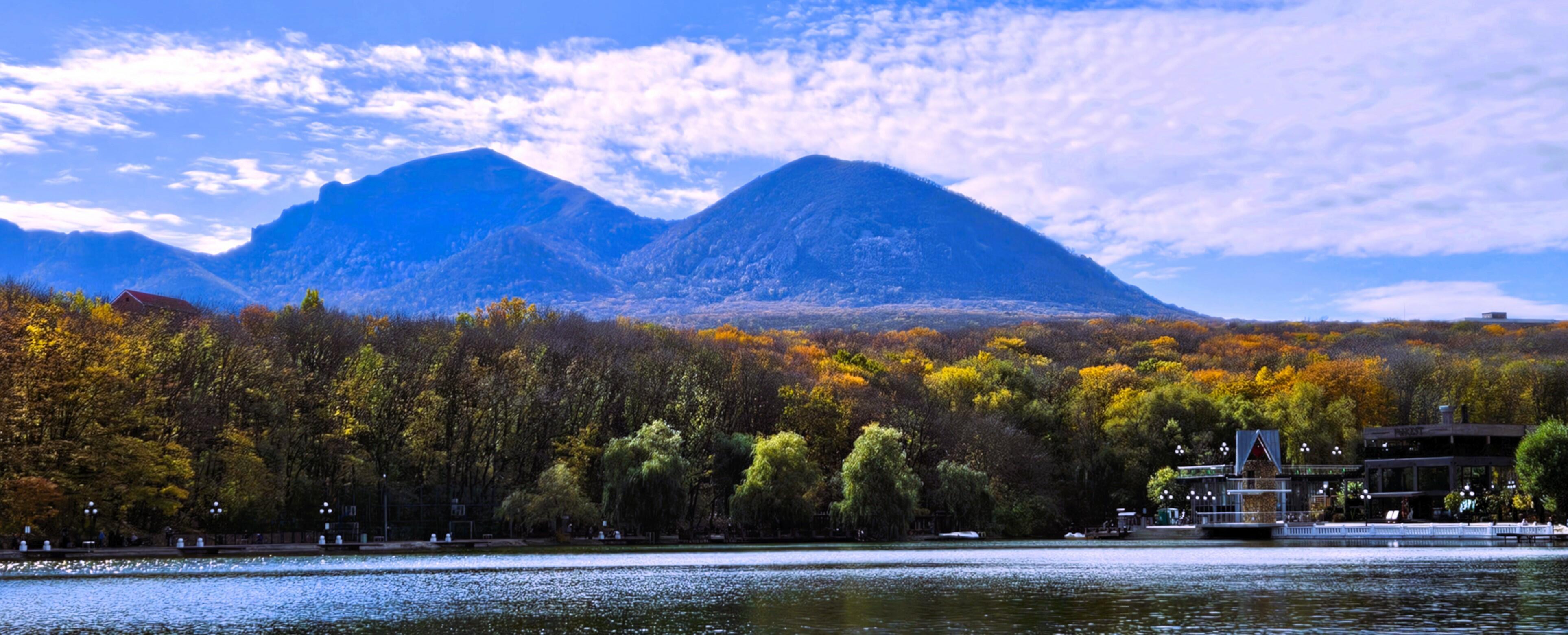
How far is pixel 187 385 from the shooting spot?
3342 inches

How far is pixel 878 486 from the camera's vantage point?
308ft

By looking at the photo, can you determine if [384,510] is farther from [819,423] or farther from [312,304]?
[312,304]

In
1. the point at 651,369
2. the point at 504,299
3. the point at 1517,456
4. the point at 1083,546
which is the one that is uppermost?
the point at 504,299

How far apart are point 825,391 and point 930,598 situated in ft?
240

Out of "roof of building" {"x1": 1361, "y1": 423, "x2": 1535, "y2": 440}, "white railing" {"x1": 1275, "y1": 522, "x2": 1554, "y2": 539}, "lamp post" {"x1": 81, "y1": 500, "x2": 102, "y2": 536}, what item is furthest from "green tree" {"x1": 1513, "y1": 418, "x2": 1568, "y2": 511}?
"lamp post" {"x1": 81, "y1": 500, "x2": 102, "y2": 536}

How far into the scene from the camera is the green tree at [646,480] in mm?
90188

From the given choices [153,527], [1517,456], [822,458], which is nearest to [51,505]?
[153,527]

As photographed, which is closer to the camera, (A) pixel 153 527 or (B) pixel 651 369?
(A) pixel 153 527

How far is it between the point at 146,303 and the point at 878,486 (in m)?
73.9

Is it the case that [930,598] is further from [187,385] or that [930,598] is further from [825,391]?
[825,391]

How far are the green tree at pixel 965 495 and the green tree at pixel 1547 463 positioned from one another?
120ft

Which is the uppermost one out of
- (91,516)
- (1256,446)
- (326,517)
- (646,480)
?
(1256,446)

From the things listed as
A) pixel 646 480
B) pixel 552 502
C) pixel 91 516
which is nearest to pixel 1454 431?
pixel 646 480

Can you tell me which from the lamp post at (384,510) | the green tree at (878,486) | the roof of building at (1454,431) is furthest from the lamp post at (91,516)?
the roof of building at (1454,431)
